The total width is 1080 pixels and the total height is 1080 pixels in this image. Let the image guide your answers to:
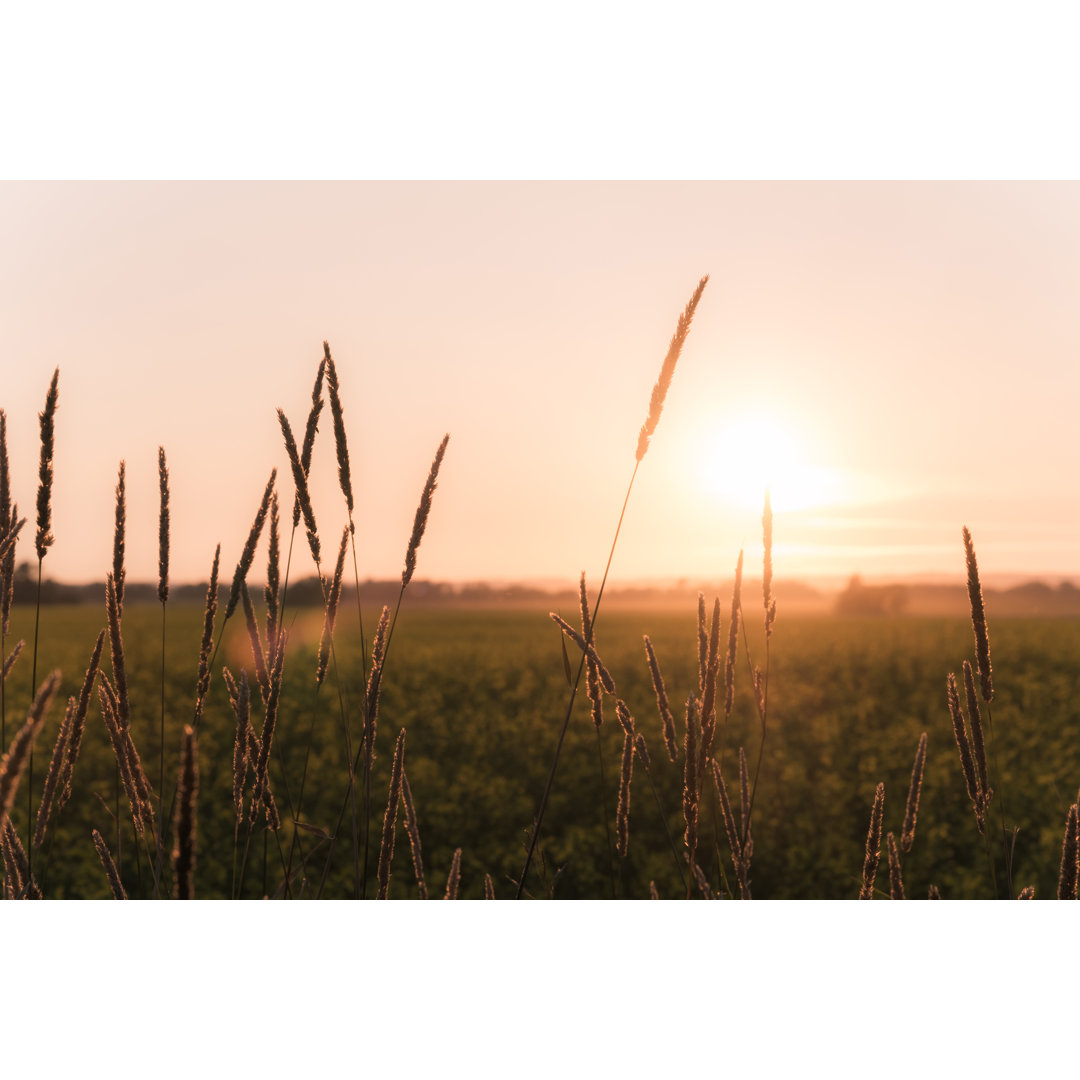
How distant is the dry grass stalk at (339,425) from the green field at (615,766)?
5.48 feet

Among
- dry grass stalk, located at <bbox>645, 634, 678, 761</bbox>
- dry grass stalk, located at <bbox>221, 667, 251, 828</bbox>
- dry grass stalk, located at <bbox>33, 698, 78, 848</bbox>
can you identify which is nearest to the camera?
dry grass stalk, located at <bbox>33, 698, 78, 848</bbox>

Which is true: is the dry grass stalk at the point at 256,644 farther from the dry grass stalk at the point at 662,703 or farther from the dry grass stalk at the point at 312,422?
the dry grass stalk at the point at 662,703

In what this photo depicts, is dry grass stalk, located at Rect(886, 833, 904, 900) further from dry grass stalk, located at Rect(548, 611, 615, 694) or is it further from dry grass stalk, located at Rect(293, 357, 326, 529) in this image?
dry grass stalk, located at Rect(293, 357, 326, 529)

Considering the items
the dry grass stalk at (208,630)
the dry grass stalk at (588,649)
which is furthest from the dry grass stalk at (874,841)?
the dry grass stalk at (208,630)

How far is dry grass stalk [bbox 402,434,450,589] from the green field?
5.25 ft

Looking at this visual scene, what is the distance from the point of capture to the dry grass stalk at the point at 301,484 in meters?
1.07

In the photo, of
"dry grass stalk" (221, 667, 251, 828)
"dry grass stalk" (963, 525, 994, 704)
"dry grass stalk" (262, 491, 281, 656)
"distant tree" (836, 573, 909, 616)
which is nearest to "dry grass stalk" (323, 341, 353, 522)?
"dry grass stalk" (262, 491, 281, 656)

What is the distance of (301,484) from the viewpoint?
109cm

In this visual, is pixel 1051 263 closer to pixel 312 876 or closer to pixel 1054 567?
pixel 1054 567

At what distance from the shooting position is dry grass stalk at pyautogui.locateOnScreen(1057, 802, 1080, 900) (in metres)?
1.05

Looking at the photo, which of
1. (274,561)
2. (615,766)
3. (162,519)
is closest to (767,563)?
(274,561)

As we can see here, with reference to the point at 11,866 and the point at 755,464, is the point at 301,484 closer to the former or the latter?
the point at 11,866
